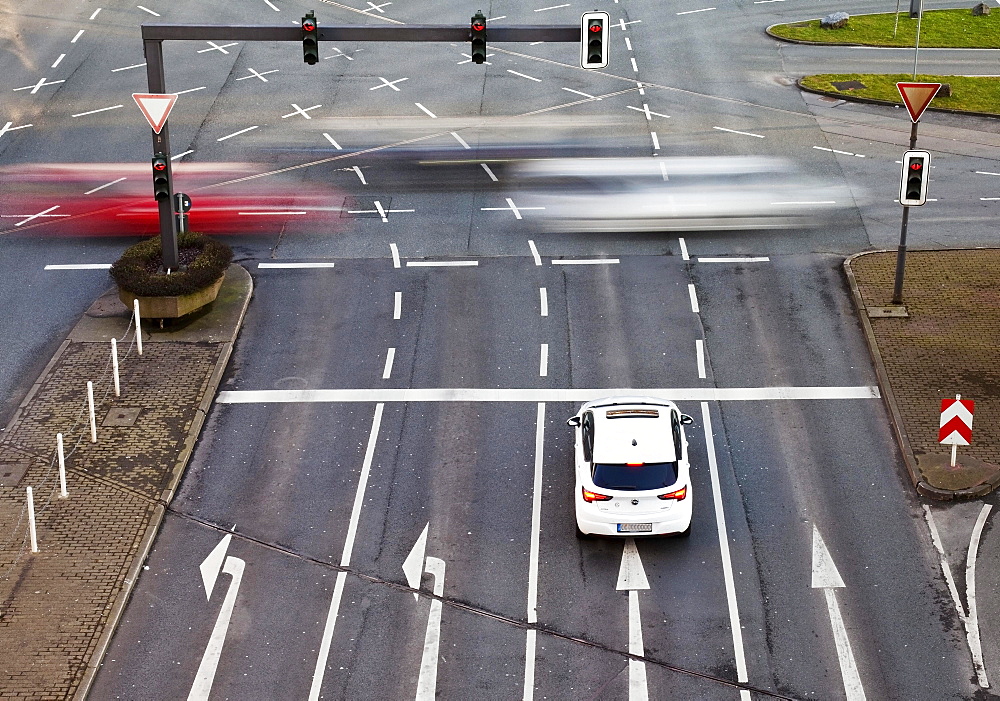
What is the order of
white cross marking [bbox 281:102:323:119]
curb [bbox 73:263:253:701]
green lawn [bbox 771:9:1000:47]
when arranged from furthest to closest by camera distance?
1. green lawn [bbox 771:9:1000:47]
2. white cross marking [bbox 281:102:323:119]
3. curb [bbox 73:263:253:701]

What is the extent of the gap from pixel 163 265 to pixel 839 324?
14.1 meters

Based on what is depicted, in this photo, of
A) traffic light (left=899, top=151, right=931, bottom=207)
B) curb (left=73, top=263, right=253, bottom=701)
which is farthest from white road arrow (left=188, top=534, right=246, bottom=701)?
traffic light (left=899, top=151, right=931, bottom=207)

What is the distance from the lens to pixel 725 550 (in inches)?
893

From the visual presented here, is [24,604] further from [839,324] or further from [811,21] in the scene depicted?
[811,21]

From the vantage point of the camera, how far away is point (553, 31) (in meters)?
28.4

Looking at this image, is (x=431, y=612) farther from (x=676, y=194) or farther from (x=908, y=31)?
(x=908, y=31)

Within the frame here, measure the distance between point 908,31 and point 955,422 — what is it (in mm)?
29138

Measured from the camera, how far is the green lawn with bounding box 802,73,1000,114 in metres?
42.3

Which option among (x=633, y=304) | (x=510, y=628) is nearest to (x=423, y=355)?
(x=633, y=304)

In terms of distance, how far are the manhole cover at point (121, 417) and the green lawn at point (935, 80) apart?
25241mm

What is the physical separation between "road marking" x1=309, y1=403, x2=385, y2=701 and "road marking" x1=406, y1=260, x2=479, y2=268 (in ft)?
20.4

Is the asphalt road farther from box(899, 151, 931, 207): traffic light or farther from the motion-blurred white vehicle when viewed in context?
box(899, 151, 931, 207): traffic light

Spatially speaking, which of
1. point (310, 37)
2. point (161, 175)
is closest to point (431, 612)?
point (161, 175)

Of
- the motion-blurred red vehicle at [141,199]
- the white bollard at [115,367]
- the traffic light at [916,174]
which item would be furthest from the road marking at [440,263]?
the traffic light at [916,174]
